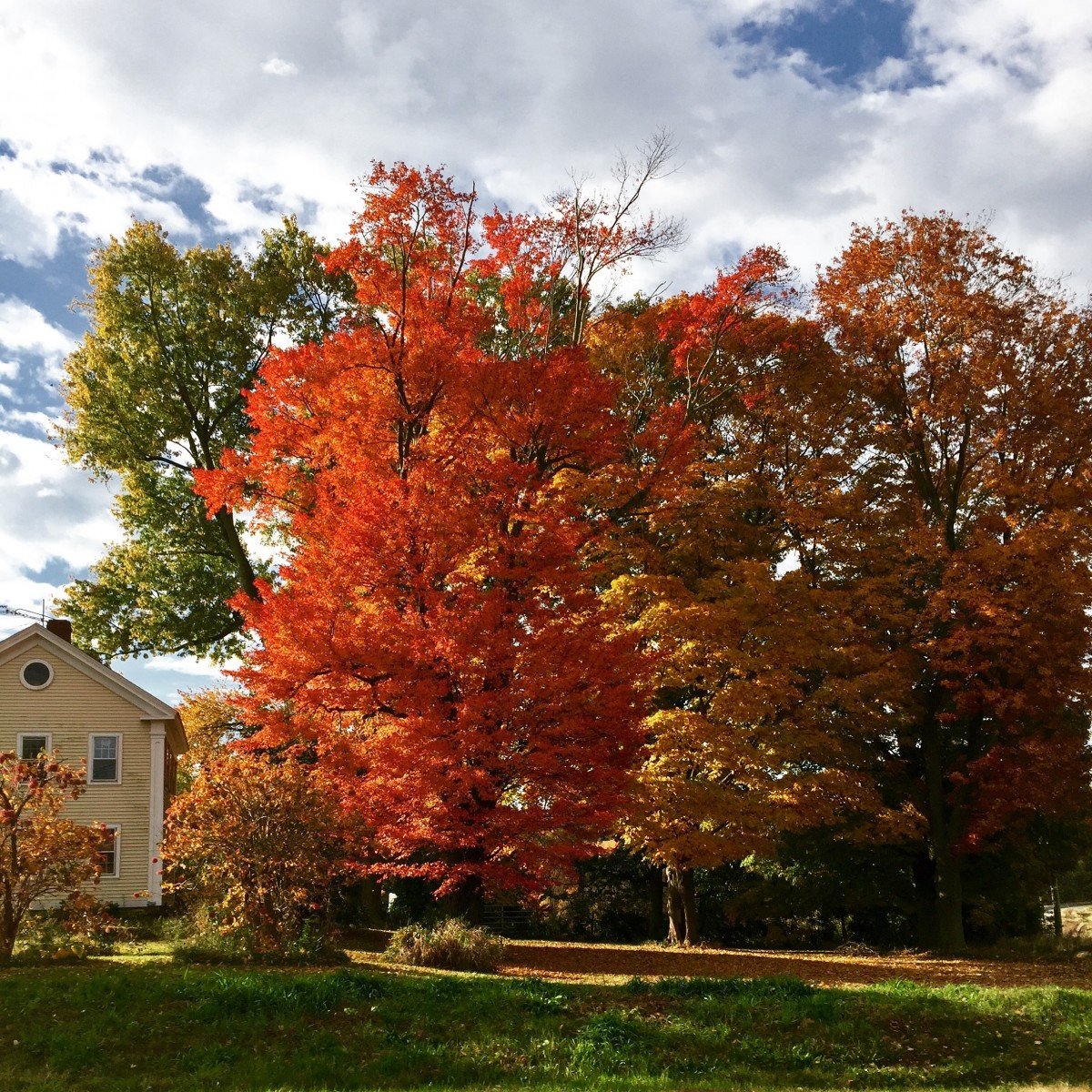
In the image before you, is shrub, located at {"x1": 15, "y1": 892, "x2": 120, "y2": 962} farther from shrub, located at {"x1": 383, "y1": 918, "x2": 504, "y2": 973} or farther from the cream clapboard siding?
the cream clapboard siding

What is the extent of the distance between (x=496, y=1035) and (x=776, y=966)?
32.2ft

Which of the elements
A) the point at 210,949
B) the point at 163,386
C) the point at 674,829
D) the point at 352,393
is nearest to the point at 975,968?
the point at 674,829

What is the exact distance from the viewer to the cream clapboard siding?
2802 centimetres

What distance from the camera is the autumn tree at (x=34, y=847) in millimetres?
15461

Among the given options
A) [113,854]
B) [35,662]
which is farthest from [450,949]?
[35,662]

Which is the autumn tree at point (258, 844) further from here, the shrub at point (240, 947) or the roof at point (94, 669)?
the roof at point (94, 669)

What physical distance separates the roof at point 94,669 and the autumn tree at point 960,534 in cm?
1826

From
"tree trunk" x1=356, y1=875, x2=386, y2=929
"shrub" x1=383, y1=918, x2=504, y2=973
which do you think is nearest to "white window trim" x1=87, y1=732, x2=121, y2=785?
"tree trunk" x1=356, y1=875, x2=386, y2=929

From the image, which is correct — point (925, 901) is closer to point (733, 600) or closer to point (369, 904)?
point (733, 600)

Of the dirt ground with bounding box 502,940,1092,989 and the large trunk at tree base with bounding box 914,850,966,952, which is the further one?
the large trunk at tree base with bounding box 914,850,966,952

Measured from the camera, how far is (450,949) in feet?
56.6

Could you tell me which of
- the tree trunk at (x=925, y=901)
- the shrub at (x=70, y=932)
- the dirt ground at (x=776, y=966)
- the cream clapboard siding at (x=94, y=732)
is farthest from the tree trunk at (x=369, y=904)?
the tree trunk at (x=925, y=901)

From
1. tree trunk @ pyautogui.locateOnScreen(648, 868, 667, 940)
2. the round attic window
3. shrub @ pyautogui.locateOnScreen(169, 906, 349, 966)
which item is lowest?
tree trunk @ pyautogui.locateOnScreen(648, 868, 667, 940)

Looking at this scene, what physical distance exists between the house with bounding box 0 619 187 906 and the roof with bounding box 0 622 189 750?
0.02 meters
